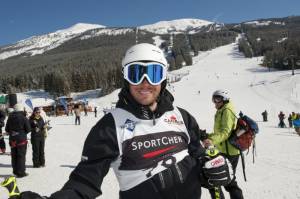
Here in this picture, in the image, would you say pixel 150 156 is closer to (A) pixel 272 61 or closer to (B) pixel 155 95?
(B) pixel 155 95

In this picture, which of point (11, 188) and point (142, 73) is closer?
point (11, 188)

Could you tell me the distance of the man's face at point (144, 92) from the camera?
264 cm

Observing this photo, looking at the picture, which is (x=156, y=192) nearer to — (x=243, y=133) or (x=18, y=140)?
(x=243, y=133)

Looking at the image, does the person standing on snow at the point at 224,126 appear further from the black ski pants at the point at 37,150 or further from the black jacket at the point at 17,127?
the black ski pants at the point at 37,150

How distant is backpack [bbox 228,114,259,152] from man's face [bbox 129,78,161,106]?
3.24m

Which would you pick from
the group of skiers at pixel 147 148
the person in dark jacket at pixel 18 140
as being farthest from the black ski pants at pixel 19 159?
the group of skiers at pixel 147 148

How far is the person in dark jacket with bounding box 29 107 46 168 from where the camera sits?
10859 millimetres

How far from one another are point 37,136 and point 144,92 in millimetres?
8994

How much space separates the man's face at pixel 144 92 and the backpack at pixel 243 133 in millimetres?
3238

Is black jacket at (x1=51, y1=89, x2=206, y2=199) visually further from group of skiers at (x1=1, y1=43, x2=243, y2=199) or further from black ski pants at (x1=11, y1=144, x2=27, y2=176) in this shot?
black ski pants at (x1=11, y1=144, x2=27, y2=176)

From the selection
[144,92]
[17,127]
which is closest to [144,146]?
[144,92]

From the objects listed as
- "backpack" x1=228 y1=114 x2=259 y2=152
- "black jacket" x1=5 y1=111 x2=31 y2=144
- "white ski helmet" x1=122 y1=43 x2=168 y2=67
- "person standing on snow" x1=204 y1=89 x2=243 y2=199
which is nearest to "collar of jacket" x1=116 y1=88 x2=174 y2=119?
"white ski helmet" x1=122 y1=43 x2=168 y2=67

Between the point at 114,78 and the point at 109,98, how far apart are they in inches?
1382

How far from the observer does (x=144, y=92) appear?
2.65 metres
